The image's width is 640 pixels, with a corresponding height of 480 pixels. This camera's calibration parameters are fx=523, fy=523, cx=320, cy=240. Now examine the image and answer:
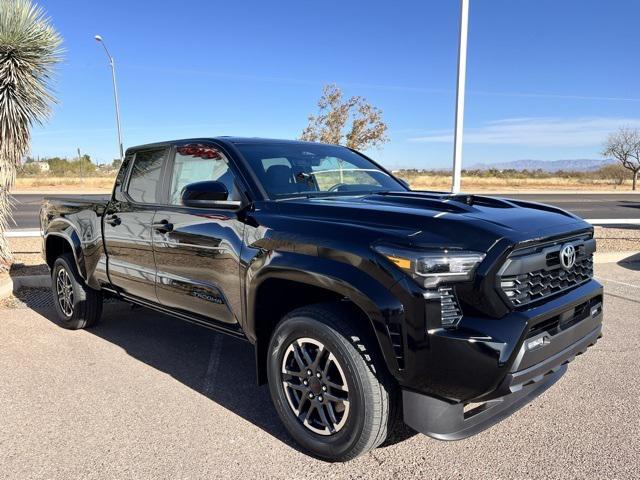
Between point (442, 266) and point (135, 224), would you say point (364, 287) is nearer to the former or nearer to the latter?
point (442, 266)

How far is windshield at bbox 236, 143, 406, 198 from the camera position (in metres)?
3.68

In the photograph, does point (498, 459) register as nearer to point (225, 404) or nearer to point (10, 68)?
point (225, 404)

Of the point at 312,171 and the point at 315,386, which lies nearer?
the point at 315,386

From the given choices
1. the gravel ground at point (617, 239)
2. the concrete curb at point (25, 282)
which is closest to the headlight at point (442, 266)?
the concrete curb at point (25, 282)

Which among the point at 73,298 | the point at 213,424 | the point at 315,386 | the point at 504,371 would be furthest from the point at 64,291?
the point at 504,371

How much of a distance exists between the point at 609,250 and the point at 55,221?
8.76m

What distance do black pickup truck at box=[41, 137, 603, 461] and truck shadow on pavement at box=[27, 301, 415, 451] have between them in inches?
18.1

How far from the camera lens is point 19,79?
316 inches

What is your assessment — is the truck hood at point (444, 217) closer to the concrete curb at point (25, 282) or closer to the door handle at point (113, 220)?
the door handle at point (113, 220)

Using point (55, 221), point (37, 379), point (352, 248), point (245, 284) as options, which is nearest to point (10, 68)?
point (55, 221)

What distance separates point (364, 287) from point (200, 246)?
150 centimetres

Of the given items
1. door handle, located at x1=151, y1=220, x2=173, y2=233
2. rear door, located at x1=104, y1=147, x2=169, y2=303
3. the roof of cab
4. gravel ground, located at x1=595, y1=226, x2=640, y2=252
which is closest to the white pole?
gravel ground, located at x1=595, y1=226, x2=640, y2=252

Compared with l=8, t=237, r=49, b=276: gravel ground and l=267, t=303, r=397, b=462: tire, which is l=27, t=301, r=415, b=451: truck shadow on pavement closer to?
l=267, t=303, r=397, b=462: tire

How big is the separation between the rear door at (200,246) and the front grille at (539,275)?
1.67 m
